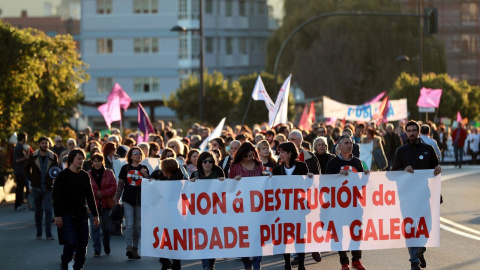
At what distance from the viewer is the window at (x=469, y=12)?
109m

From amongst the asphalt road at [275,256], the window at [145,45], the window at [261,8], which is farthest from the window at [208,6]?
the asphalt road at [275,256]

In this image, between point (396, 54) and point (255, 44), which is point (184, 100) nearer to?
point (396, 54)

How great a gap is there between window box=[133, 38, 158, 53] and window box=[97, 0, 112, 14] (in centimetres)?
306

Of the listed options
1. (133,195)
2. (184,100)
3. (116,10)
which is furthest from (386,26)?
(133,195)

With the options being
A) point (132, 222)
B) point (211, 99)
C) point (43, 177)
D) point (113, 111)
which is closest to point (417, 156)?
point (132, 222)

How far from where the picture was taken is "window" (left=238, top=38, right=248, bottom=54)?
89938 millimetres

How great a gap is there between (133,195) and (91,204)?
1.85m

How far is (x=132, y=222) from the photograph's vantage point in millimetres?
14438

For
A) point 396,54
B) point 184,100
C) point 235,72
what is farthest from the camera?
point 235,72

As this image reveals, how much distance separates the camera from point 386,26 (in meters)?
64.7

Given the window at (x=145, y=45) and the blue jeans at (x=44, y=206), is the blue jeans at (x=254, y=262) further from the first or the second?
the window at (x=145, y=45)

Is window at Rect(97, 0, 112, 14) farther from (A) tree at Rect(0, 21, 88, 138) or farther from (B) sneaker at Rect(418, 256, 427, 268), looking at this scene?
(B) sneaker at Rect(418, 256, 427, 268)

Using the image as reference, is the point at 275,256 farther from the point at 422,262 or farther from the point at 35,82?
the point at 35,82

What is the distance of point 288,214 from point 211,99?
45559mm
